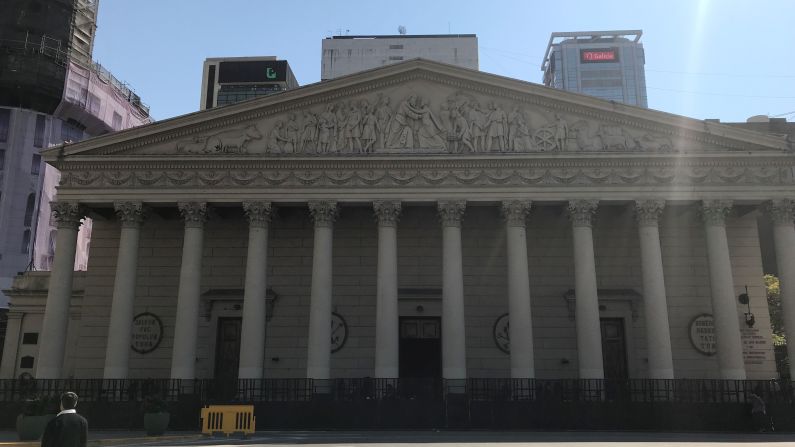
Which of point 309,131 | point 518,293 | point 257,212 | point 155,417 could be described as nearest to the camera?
point 155,417

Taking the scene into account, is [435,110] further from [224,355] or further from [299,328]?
[224,355]

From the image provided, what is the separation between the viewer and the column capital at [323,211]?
29.2 metres

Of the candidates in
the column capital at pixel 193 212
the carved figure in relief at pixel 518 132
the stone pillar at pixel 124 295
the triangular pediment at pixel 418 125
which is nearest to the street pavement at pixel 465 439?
the stone pillar at pixel 124 295

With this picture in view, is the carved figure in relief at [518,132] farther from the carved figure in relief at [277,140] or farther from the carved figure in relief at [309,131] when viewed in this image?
the carved figure in relief at [277,140]

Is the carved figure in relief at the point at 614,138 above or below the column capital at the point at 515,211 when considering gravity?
above

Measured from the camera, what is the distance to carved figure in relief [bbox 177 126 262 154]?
98.8ft

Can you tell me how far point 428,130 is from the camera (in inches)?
1180

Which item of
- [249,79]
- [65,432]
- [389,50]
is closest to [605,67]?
[389,50]

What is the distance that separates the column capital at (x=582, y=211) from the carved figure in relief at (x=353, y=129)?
9662mm

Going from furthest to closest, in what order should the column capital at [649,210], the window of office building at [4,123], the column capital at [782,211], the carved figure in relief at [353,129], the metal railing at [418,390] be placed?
the window of office building at [4,123] < the carved figure in relief at [353,129] < the column capital at [649,210] < the column capital at [782,211] < the metal railing at [418,390]

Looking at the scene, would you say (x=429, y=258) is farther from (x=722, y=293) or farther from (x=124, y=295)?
(x=124, y=295)

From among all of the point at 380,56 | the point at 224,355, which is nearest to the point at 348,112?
the point at 224,355

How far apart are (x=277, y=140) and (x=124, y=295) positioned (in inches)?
370

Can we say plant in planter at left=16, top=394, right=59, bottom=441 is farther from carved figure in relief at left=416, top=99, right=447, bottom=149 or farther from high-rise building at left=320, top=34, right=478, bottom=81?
high-rise building at left=320, top=34, right=478, bottom=81
